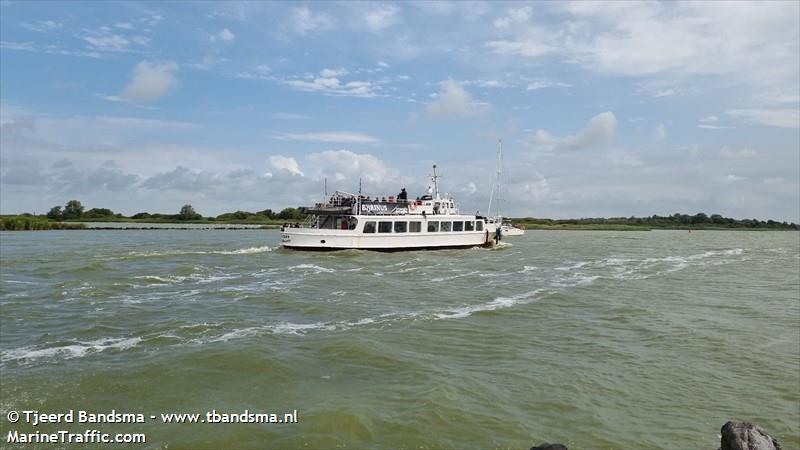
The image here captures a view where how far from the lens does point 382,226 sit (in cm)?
5097

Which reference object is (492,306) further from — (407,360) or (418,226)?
(418,226)

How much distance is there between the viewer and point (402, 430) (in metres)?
9.47

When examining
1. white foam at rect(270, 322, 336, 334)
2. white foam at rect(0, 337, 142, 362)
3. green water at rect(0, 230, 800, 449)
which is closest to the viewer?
green water at rect(0, 230, 800, 449)

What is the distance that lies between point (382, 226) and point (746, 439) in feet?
147

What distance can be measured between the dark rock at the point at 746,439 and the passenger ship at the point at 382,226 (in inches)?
1688

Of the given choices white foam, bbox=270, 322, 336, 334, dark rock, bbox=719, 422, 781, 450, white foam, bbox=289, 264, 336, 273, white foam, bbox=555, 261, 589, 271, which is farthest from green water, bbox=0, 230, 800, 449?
white foam, bbox=555, 261, 589, 271

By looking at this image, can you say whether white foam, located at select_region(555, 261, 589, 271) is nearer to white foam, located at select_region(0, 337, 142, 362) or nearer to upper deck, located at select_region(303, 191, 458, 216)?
upper deck, located at select_region(303, 191, 458, 216)

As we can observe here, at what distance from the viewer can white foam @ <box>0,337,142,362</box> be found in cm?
1419

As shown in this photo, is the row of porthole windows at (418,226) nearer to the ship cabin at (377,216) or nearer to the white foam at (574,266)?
the ship cabin at (377,216)

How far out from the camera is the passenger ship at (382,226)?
1922 inches

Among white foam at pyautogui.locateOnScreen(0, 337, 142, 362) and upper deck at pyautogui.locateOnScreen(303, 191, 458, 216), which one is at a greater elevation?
upper deck at pyautogui.locateOnScreen(303, 191, 458, 216)

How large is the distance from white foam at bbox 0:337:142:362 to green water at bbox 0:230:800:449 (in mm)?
103

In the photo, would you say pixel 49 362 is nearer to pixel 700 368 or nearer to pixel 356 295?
pixel 356 295

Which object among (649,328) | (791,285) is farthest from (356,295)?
(791,285)
